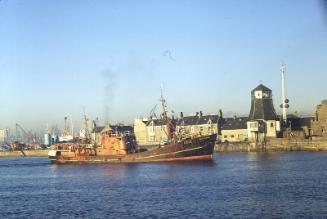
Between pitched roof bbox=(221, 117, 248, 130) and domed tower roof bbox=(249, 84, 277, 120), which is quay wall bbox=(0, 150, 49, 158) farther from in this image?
domed tower roof bbox=(249, 84, 277, 120)

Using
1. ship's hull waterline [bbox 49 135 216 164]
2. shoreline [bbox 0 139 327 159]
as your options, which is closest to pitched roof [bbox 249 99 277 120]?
shoreline [bbox 0 139 327 159]

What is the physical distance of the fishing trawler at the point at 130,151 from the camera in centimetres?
10138

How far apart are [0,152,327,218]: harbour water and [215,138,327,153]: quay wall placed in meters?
45.8

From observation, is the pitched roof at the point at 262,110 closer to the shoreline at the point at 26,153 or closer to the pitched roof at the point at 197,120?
the pitched roof at the point at 197,120

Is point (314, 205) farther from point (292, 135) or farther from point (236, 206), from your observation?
point (292, 135)

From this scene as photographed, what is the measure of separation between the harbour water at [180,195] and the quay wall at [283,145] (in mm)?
45793

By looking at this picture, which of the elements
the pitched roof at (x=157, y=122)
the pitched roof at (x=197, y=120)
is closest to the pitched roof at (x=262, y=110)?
the pitched roof at (x=197, y=120)

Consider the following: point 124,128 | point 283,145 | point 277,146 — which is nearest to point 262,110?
point 277,146

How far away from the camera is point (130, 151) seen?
359 feet

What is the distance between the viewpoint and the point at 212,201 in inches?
1806

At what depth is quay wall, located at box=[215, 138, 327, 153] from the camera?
392 ft

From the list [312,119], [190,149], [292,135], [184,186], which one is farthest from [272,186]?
[312,119]

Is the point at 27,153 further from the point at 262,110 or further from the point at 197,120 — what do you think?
the point at 262,110

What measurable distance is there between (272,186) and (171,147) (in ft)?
158
